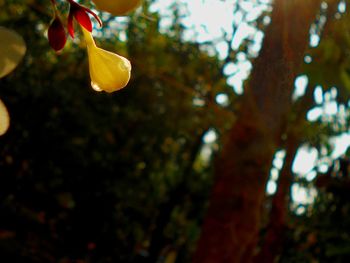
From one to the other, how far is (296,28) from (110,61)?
0.90 metres

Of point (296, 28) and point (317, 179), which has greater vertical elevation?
point (296, 28)

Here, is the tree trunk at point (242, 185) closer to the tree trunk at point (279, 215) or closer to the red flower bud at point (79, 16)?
the tree trunk at point (279, 215)

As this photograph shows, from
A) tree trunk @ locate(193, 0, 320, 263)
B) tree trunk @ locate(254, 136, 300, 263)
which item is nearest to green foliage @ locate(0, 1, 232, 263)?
tree trunk @ locate(254, 136, 300, 263)

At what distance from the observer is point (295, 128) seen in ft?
7.35

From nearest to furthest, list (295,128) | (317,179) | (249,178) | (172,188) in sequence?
(249,178) → (295,128) → (317,179) → (172,188)

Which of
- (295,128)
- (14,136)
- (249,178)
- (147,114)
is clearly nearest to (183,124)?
(147,114)

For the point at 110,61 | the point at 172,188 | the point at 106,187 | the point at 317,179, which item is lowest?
the point at 172,188

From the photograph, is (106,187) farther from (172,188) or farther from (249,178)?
(249,178)

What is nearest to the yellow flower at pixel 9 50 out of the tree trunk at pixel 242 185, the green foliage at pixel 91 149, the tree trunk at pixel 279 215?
the tree trunk at pixel 242 185

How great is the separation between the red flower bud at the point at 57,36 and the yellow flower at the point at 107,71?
1.9 inches

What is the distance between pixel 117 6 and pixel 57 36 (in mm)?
103

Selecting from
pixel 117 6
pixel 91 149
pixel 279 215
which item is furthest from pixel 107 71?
pixel 91 149

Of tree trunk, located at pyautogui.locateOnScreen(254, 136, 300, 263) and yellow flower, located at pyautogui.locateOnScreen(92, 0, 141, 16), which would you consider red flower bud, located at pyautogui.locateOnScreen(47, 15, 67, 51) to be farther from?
tree trunk, located at pyautogui.locateOnScreen(254, 136, 300, 263)

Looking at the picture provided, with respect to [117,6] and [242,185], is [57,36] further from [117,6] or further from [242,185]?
[242,185]
